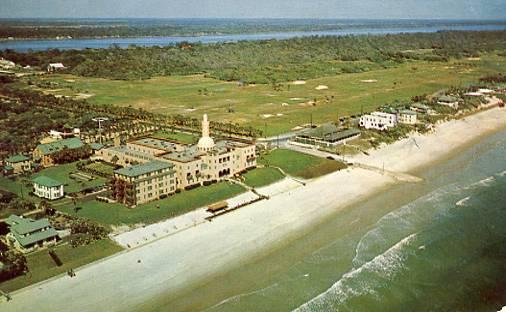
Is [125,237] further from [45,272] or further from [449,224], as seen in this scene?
[449,224]

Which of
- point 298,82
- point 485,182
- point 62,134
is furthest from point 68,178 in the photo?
point 298,82

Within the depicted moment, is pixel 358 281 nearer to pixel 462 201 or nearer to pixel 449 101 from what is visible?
pixel 462 201

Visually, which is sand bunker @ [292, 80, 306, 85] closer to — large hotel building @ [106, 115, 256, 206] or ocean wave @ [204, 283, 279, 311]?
large hotel building @ [106, 115, 256, 206]

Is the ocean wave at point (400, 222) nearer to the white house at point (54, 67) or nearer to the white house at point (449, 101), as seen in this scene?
the white house at point (449, 101)

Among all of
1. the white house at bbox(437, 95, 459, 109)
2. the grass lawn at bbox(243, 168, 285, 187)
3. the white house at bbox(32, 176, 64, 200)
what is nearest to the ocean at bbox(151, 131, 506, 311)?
the grass lawn at bbox(243, 168, 285, 187)

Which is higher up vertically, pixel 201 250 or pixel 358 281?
pixel 201 250

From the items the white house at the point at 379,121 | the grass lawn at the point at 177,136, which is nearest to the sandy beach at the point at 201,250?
the white house at the point at 379,121

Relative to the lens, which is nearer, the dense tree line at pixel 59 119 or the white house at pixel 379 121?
the dense tree line at pixel 59 119

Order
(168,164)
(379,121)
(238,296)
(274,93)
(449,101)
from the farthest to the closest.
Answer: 1. (274,93)
2. (449,101)
3. (379,121)
4. (168,164)
5. (238,296)
